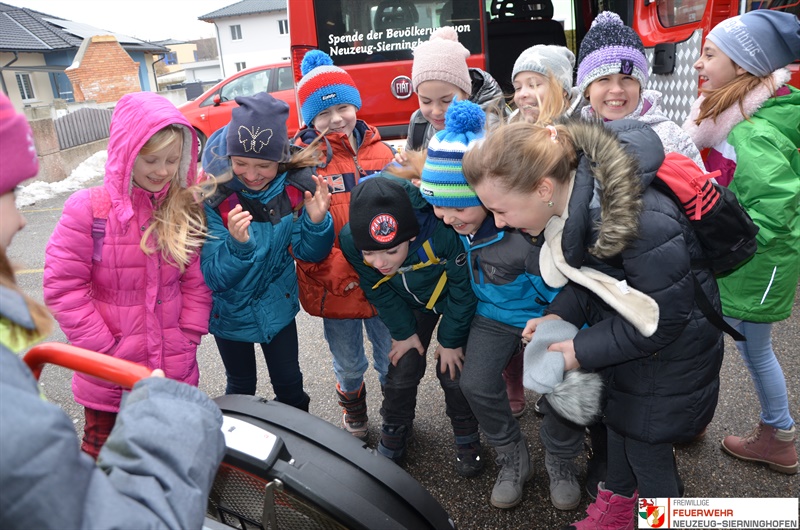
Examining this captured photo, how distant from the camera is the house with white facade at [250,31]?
165 feet

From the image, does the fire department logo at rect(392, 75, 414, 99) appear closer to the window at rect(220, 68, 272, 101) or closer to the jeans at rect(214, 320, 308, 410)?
the jeans at rect(214, 320, 308, 410)

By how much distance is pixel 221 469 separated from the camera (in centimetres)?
148

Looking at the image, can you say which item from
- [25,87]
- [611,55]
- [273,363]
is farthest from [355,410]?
[25,87]

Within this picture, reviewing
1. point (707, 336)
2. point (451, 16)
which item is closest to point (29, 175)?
point (707, 336)

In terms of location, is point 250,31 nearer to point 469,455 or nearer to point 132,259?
point 132,259

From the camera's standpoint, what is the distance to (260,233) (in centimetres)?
236

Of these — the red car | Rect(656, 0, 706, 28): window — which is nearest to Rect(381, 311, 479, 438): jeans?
Rect(656, 0, 706, 28): window

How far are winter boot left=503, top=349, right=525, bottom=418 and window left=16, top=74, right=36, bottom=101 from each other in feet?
106

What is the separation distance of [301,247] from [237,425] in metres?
1.07

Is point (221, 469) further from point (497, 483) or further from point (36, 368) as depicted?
point (497, 483)

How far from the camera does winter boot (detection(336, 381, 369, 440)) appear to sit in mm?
2859

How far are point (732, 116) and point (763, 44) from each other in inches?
11.9

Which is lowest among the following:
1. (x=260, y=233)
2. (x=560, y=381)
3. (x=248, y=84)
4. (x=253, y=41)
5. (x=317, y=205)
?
(x=560, y=381)

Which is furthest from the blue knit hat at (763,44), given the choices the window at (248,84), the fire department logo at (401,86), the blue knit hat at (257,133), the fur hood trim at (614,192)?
the window at (248,84)
